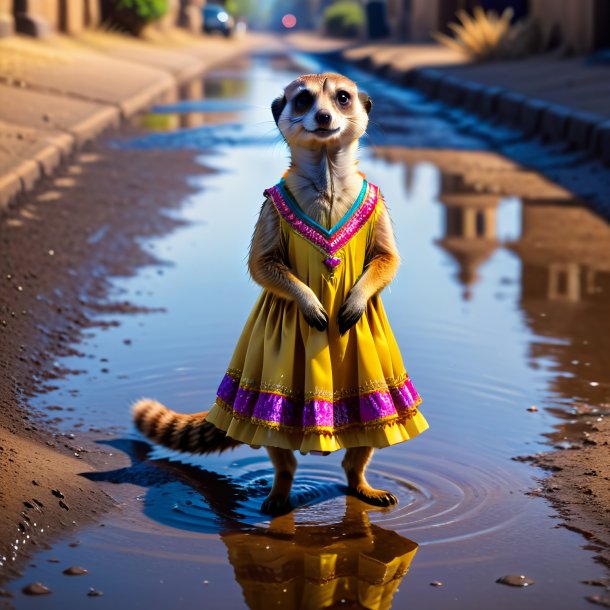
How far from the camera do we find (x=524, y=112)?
1566 cm

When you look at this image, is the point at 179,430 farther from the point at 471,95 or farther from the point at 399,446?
the point at 471,95

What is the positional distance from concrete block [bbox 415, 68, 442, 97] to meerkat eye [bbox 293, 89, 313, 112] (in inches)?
755

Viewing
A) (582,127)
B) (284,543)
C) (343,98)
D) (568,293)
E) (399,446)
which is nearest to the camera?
(284,543)

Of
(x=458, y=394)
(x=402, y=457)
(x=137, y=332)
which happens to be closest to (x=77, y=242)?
(x=137, y=332)

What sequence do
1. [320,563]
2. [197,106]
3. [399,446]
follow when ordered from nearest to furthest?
[320,563] < [399,446] < [197,106]

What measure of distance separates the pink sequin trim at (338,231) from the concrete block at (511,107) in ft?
40.3

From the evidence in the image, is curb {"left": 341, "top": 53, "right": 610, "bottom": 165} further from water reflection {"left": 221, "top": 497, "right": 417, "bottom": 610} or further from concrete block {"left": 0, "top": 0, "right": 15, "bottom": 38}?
water reflection {"left": 221, "top": 497, "right": 417, "bottom": 610}

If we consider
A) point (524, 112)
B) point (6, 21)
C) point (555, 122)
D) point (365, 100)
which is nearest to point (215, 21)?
point (6, 21)

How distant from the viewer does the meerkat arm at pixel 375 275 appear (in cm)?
398

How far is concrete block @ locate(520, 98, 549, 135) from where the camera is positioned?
15.0m

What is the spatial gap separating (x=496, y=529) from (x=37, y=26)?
21.2 metres

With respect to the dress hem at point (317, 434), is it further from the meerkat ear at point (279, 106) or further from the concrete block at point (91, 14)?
the concrete block at point (91, 14)

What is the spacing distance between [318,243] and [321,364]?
375 millimetres

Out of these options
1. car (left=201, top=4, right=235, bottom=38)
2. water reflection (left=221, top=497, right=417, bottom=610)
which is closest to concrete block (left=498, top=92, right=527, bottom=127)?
water reflection (left=221, top=497, right=417, bottom=610)
